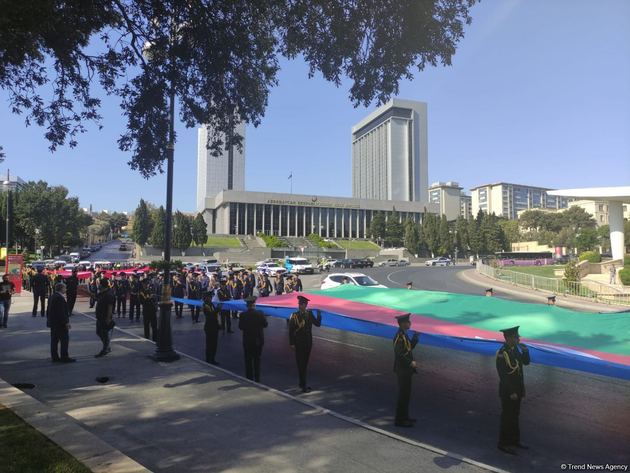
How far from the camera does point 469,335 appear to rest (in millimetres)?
7934

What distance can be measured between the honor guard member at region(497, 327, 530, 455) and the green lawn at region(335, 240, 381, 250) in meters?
89.2

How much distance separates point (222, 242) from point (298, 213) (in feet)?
82.7

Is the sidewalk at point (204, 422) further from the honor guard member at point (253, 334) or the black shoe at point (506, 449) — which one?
the black shoe at point (506, 449)

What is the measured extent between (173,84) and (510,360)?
30.2ft

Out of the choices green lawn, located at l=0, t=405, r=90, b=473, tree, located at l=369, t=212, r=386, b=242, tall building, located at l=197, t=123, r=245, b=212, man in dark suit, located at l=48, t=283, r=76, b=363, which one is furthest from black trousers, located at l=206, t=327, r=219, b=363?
tall building, located at l=197, t=123, r=245, b=212

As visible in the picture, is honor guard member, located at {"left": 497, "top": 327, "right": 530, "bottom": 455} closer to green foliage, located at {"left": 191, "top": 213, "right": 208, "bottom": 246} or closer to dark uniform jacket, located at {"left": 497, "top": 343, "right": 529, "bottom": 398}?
dark uniform jacket, located at {"left": 497, "top": 343, "right": 529, "bottom": 398}

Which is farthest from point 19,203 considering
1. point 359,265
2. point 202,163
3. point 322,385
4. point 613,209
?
point 202,163

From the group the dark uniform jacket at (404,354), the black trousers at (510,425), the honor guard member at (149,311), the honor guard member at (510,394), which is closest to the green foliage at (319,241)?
the honor guard member at (149,311)

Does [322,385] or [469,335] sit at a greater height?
[469,335]

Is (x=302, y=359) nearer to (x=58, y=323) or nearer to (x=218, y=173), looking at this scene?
(x=58, y=323)

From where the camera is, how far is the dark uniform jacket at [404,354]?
6.56 m

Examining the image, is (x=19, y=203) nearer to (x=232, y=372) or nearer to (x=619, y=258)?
(x=232, y=372)

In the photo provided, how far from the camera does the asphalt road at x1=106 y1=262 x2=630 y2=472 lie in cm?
580

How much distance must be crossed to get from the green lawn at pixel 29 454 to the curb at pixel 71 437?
0.08 meters
